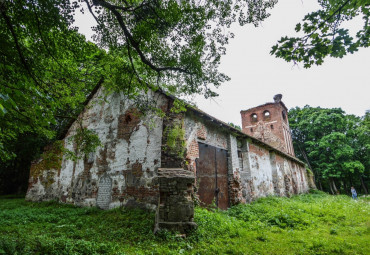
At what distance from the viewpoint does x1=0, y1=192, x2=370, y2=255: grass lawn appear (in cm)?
407

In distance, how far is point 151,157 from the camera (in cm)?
725

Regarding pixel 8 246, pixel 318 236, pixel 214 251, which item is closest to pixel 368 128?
pixel 318 236

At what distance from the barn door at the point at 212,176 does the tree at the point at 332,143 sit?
22.0 metres

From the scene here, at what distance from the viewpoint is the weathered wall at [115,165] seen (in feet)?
23.7

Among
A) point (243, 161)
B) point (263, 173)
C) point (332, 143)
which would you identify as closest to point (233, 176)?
point (243, 161)

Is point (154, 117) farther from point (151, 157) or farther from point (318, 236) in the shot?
point (318, 236)

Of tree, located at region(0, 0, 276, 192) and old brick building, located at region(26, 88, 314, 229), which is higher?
tree, located at region(0, 0, 276, 192)

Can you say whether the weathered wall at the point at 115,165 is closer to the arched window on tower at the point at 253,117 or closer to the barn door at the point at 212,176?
the barn door at the point at 212,176

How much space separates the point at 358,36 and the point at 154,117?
242 inches

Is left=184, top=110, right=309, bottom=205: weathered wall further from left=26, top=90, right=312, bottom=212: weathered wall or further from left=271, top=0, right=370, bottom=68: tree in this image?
left=271, top=0, right=370, bottom=68: tree

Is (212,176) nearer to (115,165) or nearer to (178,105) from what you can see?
(178,105)

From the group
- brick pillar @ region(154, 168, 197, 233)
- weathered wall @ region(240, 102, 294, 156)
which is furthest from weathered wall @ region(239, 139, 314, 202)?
weathered wall @ region(240, 102, 294, 156)

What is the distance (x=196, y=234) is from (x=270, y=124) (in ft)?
74.6

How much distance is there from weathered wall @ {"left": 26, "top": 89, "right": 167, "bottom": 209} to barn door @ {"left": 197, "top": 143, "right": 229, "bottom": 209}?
175 cm
